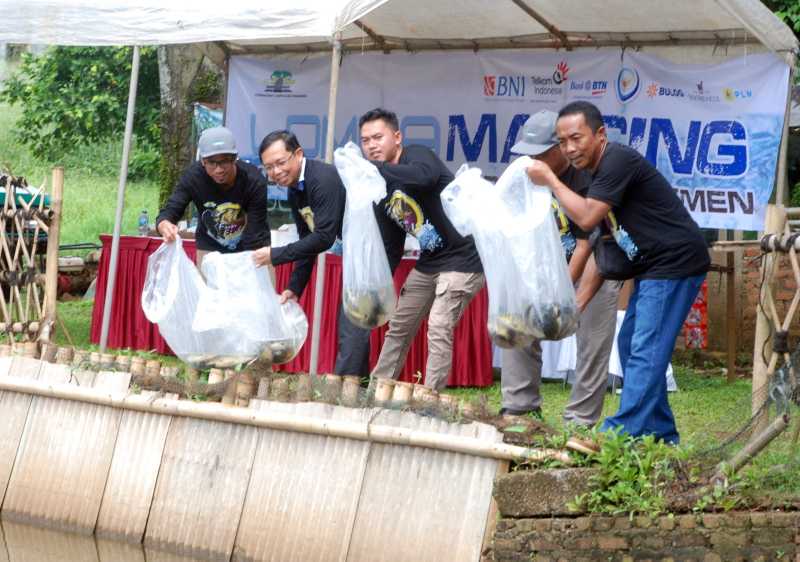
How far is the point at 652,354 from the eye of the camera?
5531mm

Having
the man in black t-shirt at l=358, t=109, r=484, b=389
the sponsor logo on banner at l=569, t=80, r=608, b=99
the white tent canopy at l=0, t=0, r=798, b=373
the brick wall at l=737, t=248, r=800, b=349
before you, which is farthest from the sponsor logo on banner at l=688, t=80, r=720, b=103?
the man in black t-shirt at l=358, t=109, r=484, b=389

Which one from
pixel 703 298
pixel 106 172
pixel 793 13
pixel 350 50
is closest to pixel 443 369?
pixel 703 298

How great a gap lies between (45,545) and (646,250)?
303cm

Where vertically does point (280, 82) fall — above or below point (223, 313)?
above

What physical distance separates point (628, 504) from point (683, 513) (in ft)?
0.68

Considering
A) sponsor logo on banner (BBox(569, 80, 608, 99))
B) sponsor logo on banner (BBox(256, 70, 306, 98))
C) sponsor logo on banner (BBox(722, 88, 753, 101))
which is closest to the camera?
sponsor logo on banner (BBox(722, 88, 753, 101))

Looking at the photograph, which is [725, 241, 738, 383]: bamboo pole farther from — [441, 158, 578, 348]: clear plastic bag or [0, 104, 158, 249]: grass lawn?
[0, 104, 158, 249]: grass lawn

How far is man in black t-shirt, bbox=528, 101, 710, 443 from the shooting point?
5480 mm

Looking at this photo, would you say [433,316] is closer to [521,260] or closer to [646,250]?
[521,260]

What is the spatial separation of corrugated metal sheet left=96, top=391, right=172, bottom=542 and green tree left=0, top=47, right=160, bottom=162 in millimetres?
10764

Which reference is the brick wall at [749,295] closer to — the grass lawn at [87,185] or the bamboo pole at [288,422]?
the bamboo pole at [288,422]

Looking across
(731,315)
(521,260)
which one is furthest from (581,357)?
(731,315)

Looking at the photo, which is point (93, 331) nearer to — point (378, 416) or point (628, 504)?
point (378, 416)

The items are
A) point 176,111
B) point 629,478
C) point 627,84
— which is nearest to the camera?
point 629,478
